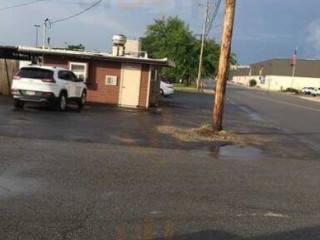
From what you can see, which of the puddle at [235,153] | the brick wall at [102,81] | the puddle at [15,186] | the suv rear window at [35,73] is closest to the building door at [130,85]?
the brick wall at [102,81]

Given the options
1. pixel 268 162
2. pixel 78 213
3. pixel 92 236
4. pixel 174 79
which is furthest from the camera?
pixel 174 79

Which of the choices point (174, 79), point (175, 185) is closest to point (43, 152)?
point (175, 185)

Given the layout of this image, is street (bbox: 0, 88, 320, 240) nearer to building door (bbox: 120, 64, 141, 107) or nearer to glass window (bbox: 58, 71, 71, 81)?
glass window (bbox: 58, 71, 71, 81)

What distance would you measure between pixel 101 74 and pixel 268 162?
61.0 ft

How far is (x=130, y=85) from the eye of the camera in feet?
101

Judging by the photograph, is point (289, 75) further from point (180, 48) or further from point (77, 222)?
point (77, 222)

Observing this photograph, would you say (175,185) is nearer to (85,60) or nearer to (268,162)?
(268,162)

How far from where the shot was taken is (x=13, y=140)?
14.0 metres

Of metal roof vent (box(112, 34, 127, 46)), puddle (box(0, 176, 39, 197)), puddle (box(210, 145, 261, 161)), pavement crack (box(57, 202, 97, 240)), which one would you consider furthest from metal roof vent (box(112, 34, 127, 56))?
pavement crack (box(57, 202, 97, 240))

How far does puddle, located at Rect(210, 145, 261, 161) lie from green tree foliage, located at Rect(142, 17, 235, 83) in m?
66.4

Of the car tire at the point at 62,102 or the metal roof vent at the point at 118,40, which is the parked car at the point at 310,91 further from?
the car tire at the point at 62,102

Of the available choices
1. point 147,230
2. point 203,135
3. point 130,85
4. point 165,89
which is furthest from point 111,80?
point 147,230

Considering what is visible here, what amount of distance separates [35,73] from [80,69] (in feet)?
25.5

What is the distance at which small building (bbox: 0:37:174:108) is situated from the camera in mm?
30422
